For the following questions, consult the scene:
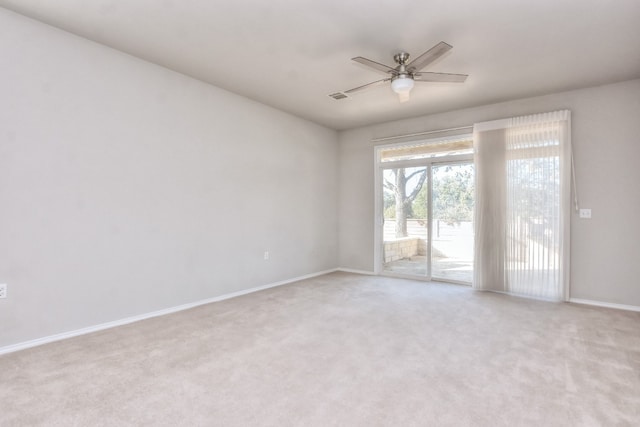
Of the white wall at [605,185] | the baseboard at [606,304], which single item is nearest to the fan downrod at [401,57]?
the white wall at [605,185]

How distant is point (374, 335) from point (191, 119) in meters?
3.00

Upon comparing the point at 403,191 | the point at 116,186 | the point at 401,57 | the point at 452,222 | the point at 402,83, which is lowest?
the point at 452,222

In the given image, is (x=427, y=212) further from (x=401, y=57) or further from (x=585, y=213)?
(x=401, y=57)

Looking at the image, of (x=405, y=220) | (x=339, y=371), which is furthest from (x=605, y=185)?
(x=339, y=371)

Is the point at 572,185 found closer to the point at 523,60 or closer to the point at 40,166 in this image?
the point at 523,60

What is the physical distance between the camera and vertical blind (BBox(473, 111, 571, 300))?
3984 millimetres

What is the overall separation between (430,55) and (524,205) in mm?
2657

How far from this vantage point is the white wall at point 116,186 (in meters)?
2.53

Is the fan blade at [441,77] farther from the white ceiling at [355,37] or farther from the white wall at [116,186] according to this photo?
the white wall at [116,186]

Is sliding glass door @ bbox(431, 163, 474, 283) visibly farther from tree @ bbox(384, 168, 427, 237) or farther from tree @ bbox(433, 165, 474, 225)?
tree @ bbox(384, 168, 427, 237)

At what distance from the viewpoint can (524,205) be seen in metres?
4.19

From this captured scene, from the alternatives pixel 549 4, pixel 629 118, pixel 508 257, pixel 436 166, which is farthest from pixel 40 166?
pixel 629 118

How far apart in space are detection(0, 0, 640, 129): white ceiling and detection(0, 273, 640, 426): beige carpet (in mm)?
2583

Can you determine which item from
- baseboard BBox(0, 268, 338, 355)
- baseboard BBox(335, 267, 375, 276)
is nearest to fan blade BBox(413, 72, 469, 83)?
baseboard BBox(0, 268, 338, 355)
